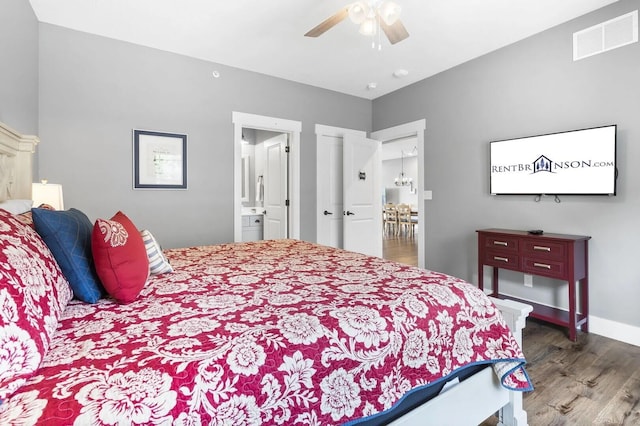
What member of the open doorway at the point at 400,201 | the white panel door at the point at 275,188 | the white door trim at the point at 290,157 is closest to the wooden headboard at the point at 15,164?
the white door trim at the point at 290,157

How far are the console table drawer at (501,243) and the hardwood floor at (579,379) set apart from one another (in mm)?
703

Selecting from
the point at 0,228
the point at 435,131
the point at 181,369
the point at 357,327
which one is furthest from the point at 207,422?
the point at 435,131

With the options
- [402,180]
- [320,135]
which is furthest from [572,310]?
[402,180]

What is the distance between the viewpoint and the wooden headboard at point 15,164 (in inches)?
70.5

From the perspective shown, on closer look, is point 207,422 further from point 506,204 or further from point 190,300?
point 506,204

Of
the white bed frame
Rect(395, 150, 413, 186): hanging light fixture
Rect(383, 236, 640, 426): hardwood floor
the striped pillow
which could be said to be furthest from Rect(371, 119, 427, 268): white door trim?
Rect(395, 150, 413, 186): hanging light fixture

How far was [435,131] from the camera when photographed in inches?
156

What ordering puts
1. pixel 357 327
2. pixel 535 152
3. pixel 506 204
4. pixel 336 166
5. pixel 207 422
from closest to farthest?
pixel 207 422 < pixel 357 327 < pixel 535 152 < pixel 506 204 < pixel 336 166

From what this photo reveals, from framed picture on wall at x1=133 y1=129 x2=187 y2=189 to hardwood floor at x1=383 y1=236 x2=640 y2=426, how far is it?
328cm

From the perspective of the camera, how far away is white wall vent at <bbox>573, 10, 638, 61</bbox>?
2477 mm

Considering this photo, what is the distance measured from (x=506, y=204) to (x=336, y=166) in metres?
2.18

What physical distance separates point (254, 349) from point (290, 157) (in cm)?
353

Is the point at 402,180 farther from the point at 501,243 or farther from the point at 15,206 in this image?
the point at 15,206

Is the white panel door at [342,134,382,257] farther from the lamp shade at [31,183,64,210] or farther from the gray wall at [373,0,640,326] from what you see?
the lamp shade at [31,183,64,210]
